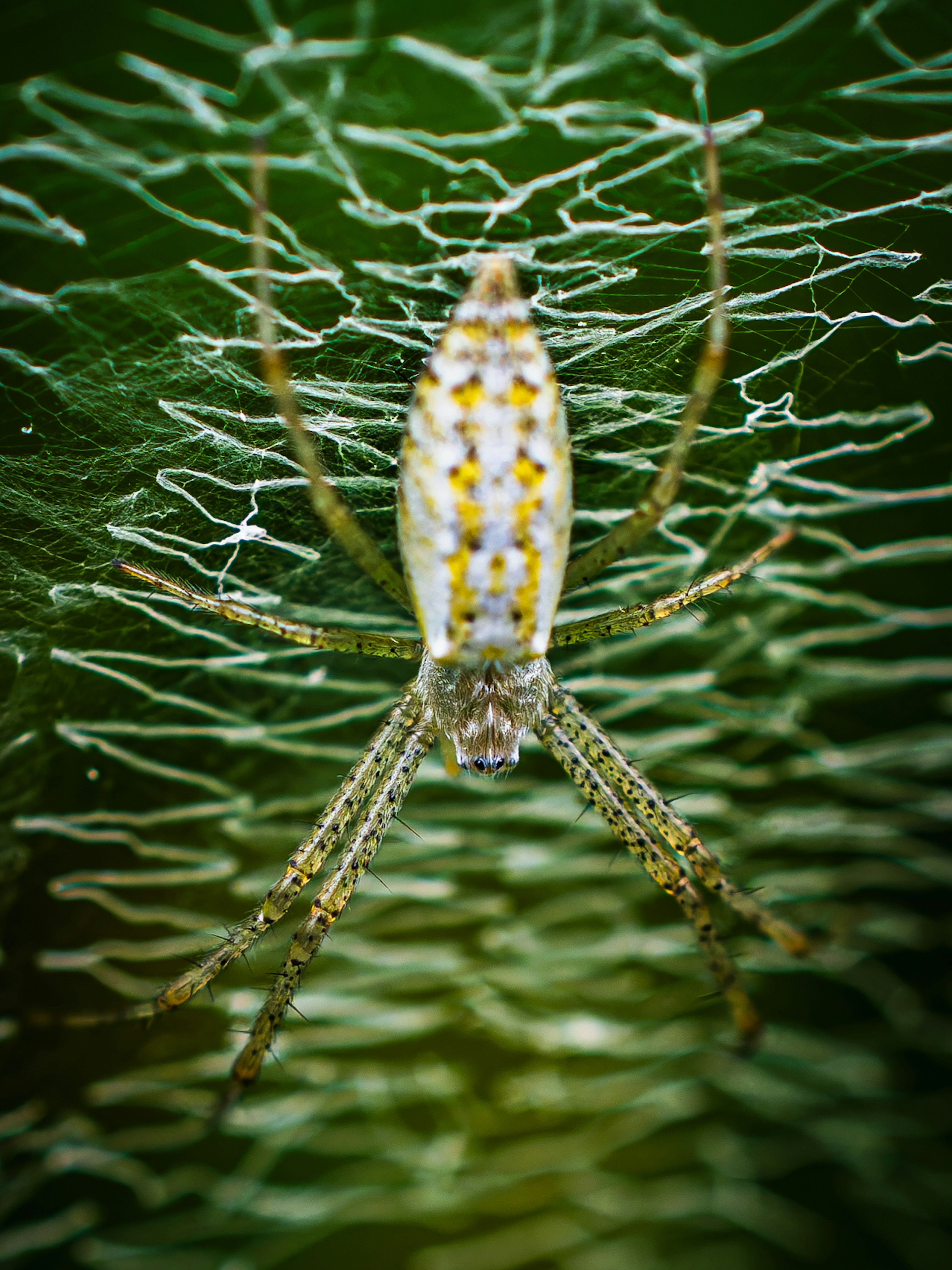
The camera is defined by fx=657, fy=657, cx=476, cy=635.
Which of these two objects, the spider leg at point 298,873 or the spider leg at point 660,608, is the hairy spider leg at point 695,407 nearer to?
the spider leg at point 660,608

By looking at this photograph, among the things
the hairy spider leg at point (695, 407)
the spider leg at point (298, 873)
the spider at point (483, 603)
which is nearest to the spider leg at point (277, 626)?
the spider at point (483, 603)

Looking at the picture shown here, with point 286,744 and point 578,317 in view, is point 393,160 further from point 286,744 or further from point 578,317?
point 286,744

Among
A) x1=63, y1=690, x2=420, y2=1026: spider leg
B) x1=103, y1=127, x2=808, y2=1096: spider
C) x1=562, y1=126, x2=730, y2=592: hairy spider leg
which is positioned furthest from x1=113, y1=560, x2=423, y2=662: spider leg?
x1=562, y1=126, x2=730, y2=592: hairy spider leg

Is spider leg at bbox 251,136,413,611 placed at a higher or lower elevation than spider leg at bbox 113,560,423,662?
higher

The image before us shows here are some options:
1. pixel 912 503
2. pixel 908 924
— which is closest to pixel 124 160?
pixel 912 503

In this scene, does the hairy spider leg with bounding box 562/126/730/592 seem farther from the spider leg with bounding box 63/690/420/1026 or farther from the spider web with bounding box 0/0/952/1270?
the spider leg with bounding box 63/690/420/1026

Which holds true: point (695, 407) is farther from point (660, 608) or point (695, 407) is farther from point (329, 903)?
point (329, 903)
